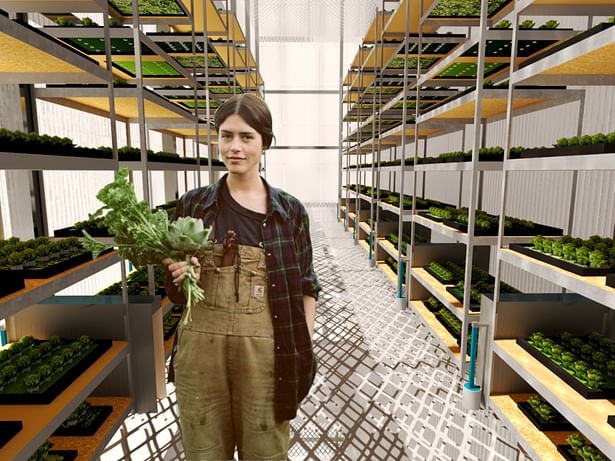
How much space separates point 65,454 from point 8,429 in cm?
52

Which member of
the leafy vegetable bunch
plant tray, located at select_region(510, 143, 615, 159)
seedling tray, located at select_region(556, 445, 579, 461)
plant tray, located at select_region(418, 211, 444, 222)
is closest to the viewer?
the leafy vegetable bunch

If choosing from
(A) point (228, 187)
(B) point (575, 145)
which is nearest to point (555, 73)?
(B) point (575, 145)

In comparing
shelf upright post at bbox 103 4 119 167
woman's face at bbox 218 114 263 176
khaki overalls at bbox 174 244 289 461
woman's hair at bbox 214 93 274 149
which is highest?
shelf upright post at bbox 103 4 119 167

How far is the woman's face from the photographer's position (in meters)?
1.26

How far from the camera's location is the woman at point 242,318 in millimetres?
1285

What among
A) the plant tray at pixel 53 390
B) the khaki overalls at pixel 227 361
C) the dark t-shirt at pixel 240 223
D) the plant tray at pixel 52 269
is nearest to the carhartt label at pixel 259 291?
the khaki overalls at pixel 227 361

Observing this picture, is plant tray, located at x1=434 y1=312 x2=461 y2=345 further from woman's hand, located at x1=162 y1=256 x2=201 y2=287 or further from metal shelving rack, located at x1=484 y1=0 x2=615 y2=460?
woman's hand, located at x1=162 y1=256 x2=201 y2=287

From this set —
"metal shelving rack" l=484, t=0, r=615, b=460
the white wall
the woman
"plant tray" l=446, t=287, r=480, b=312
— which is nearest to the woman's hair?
the woman

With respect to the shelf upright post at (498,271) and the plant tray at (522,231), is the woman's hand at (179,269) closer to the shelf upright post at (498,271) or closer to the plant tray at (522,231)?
the shelf upright post at (498,271)

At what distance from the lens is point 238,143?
126 cm

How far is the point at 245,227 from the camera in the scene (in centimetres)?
134

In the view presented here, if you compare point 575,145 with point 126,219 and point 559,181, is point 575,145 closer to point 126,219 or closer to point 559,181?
point 559,181

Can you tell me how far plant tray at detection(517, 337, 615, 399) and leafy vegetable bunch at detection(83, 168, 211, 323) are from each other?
1912 mm

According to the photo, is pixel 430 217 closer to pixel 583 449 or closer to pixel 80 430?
pixel 583 449
